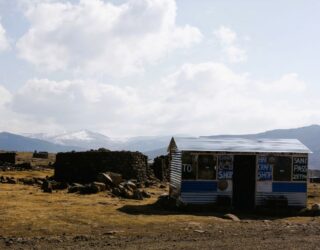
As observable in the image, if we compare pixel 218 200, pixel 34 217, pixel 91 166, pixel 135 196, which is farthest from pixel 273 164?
pixel 91 166

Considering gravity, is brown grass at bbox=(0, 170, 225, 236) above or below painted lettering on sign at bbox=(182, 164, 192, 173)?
below

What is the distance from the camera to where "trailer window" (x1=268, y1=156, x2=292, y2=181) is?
24.6 m

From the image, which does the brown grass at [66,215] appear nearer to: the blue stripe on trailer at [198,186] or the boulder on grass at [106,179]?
the blue stripe on trailer at [198,186]

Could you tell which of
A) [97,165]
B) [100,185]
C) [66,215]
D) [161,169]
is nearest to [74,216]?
[66,215]

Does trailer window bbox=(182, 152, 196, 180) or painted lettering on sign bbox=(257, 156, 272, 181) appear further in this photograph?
painted lettering on sign bbox=(257, 156, 272, 181)

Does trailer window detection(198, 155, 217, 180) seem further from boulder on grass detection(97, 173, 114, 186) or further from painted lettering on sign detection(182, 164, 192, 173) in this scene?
boulder on grass detection(97, 173, 114, 186)

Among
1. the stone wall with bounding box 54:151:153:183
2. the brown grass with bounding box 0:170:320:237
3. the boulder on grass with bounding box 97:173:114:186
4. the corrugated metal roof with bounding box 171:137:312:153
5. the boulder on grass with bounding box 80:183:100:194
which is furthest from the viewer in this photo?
the stone wall with bounding box 54:151:153:183

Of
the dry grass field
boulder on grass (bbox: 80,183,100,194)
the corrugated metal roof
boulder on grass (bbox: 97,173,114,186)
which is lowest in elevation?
the dry grass field

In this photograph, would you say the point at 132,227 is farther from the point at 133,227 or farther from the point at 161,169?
the point at 161,169

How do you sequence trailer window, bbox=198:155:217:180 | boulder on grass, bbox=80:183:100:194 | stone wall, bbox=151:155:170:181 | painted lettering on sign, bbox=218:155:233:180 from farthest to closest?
stone wall, bbox=151:155:170:181 → boulder on grass, bbox=80:183:100:194 → painted lettering on sign, bbox=218:155:233:180 → trailer window, bbox=198:155:217:180

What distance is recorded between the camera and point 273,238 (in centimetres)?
1606

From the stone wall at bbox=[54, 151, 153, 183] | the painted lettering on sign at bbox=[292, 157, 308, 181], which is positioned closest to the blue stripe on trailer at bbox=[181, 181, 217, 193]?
the painted lettering on sign at bbox=[292, 157, 308, 181]

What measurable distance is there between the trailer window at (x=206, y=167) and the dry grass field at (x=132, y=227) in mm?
2079

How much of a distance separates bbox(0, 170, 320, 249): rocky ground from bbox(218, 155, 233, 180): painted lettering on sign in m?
1.97
